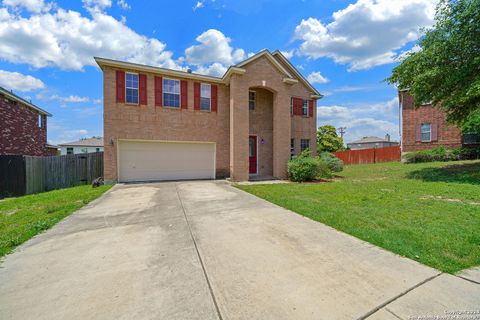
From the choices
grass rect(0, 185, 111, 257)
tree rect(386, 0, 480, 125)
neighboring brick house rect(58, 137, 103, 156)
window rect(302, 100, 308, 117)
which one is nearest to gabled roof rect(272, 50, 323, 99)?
window rect(302, 100, 308, 117)

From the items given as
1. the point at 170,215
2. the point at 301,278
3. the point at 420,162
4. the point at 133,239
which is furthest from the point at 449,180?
the point at 133,239

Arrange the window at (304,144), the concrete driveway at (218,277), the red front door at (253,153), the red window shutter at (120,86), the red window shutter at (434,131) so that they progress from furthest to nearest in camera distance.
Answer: the red window shutter at (434,131) < the window at (304,144) < the red front door at (253,153) < the red window shutter at (120,86) < the concrete driveway at (218,277)

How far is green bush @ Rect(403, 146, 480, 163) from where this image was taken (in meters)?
16.3

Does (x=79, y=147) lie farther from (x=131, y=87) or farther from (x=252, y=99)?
(x=252, y=99)

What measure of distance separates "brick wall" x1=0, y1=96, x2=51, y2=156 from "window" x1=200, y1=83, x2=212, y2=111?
13.2 metres

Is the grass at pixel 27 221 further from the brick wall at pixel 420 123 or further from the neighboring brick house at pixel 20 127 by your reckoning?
the brick wall at pixel 420 123

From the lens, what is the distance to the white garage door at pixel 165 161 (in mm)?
11227

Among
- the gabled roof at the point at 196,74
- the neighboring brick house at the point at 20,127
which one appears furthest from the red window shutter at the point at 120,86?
the neighboring brick house at the point at 20,127

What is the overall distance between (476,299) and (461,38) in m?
12.3

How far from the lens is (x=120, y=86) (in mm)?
10812

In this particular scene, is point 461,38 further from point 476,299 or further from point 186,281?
point 186,281

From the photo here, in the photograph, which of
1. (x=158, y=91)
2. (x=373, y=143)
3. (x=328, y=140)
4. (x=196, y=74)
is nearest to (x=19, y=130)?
(x=158, y=91)

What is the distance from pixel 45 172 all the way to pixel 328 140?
118 ft

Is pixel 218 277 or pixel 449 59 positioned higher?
pixel 449 59
